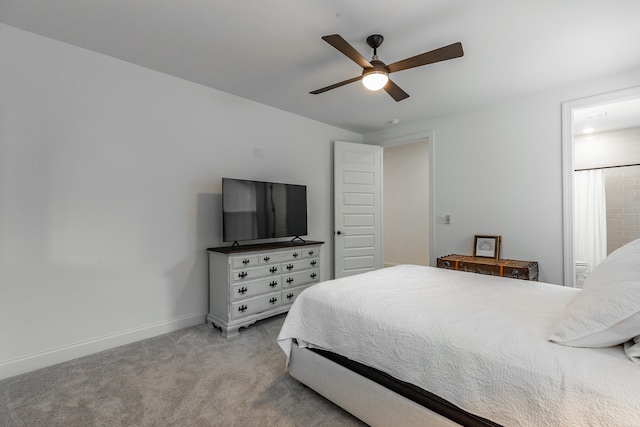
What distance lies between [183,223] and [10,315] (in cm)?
139

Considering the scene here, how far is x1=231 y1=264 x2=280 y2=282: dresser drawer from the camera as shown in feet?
9.38

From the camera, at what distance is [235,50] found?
244 centimetres

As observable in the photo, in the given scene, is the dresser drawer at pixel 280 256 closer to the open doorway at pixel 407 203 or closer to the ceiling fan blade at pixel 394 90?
the ceiling fan blade at pixel 394 90

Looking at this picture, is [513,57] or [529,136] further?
[529,136]

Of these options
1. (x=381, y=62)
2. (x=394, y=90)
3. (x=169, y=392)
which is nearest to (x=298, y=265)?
(x=169, y=392)

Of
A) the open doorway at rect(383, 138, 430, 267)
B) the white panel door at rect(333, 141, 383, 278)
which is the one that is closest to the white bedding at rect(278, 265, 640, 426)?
the white panel door at rect(333, 141, 383, 278)

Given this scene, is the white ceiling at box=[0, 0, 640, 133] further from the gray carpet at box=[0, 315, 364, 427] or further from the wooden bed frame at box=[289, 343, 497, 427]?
the gray carpet at box=[0, 315, 364, 427]

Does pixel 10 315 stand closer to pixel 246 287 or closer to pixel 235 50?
pixel 246 287

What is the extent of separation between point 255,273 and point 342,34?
2302 mm

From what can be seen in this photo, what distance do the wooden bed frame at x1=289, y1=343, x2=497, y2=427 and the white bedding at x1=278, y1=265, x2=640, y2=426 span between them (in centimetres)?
10

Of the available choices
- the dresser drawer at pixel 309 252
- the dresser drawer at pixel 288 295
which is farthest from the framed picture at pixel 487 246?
the dresser drawer at pixel 288 295

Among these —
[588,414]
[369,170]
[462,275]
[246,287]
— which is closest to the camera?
[588,414]

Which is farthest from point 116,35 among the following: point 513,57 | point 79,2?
point 513,57

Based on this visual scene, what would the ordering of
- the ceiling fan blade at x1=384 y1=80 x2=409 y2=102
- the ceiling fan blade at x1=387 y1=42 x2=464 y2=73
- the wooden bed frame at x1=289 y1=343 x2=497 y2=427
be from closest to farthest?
the wooden bed frame at x1=289 y1=343 x2=497 y2=427 < the ceiling fan blade at x1=387 y1=42 x2=464 y2=73 < the ceiling fan blade at x1=384 y1=80 x2=409 y2=102
